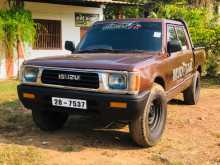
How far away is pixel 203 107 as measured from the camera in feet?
29.5

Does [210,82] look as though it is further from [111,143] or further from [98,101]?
[98,101]

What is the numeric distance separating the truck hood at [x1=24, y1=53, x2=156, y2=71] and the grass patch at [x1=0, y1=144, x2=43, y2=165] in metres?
1.16

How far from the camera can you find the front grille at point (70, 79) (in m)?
5.50

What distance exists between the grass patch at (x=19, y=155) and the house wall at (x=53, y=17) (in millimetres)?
8742

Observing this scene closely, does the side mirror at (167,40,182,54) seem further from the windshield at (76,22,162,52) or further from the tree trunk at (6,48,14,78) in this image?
the tree trunk at (6,48,14,78)

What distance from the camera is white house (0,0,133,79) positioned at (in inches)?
595

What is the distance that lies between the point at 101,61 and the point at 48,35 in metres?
10.6

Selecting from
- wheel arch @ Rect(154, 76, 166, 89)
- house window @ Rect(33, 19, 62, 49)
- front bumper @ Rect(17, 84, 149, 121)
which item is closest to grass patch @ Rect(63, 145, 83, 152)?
front bumper @ Rect(17, 84, 149, 121)

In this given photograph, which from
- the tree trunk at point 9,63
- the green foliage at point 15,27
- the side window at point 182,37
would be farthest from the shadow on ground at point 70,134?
the tree trunk at point 9,63

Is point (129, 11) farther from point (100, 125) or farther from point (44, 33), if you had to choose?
point (100, 125)

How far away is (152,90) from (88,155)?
120 cm

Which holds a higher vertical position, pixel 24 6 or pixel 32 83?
pixel 24 6

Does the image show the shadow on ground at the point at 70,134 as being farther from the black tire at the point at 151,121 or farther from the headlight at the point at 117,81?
the headlight at the point at 117,81

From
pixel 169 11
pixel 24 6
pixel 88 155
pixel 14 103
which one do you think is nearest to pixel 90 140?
pixel 88 155
